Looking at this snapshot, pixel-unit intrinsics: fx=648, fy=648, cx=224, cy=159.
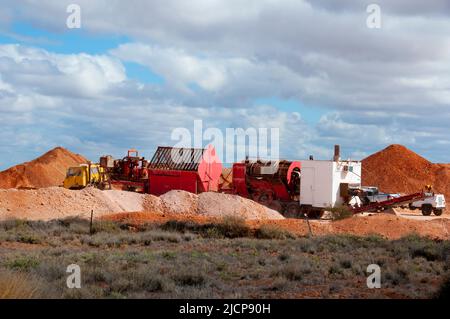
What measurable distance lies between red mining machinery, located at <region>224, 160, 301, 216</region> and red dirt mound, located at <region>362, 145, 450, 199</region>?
2764 cm

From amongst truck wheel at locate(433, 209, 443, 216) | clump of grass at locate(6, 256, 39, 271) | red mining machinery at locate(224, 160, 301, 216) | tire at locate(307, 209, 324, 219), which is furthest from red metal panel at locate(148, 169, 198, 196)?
clump of grass at locate(6, 256, 39, 271)

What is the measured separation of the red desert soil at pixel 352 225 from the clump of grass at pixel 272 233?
33.1 inches

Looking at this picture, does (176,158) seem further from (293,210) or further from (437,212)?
(437,212)

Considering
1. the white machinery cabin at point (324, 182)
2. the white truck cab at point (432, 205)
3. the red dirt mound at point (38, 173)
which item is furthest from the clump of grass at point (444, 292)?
the red dirt mound at point (38, 173)

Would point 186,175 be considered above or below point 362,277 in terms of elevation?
Answer: above

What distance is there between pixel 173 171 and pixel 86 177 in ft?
31.4

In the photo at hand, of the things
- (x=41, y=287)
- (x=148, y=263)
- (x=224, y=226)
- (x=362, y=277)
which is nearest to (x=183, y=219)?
(x=224, y=226)

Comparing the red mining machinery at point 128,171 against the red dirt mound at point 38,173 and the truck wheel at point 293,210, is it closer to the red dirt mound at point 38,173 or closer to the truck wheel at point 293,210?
the truck wheel at point 293,210

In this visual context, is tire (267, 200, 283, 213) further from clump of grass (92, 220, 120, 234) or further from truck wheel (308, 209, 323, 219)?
clump of grass (92, 220, 120, 234)

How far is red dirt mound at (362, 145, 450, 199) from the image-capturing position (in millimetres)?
63594

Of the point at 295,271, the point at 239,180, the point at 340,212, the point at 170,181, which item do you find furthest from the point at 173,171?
the point at 295,271

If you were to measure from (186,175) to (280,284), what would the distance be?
26269 mm
